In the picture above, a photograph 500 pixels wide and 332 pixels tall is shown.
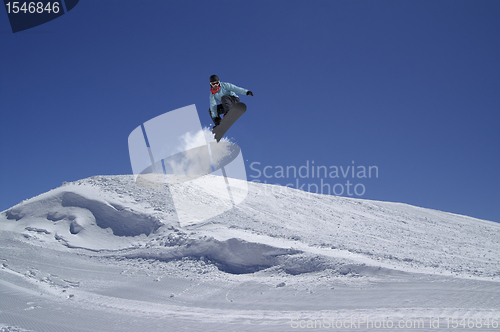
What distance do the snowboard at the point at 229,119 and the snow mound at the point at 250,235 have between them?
7.56 metres

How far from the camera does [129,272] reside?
11922 millimetres

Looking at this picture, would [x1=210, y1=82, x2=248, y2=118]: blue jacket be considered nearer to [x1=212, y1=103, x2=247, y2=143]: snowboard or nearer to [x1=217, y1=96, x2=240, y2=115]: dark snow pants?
[x1=217, y1=96, x2=240, y2=115]: dark snow pants

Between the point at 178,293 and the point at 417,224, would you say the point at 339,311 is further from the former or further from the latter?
the point at 417,224

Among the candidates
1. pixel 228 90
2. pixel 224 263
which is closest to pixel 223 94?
pixel 228 90

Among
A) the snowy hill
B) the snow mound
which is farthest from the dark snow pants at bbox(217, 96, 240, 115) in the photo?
the snow mound

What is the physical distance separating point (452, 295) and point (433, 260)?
5.42 m

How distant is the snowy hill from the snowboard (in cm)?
420

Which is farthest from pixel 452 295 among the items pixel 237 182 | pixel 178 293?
pixel 237 182

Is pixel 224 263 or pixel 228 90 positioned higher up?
pixel 228 90

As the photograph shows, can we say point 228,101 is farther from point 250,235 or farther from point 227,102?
point 250,235

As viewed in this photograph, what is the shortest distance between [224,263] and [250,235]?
202 centimetres

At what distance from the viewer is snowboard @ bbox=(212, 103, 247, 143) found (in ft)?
18.4

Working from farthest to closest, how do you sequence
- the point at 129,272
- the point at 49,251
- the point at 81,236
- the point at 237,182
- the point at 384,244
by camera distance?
1. the point at 237,182
2. the point at 384,244
3. the point at 81,236
4. the point at 49,251
5. the point at 129,272

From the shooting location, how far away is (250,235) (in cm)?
1448
